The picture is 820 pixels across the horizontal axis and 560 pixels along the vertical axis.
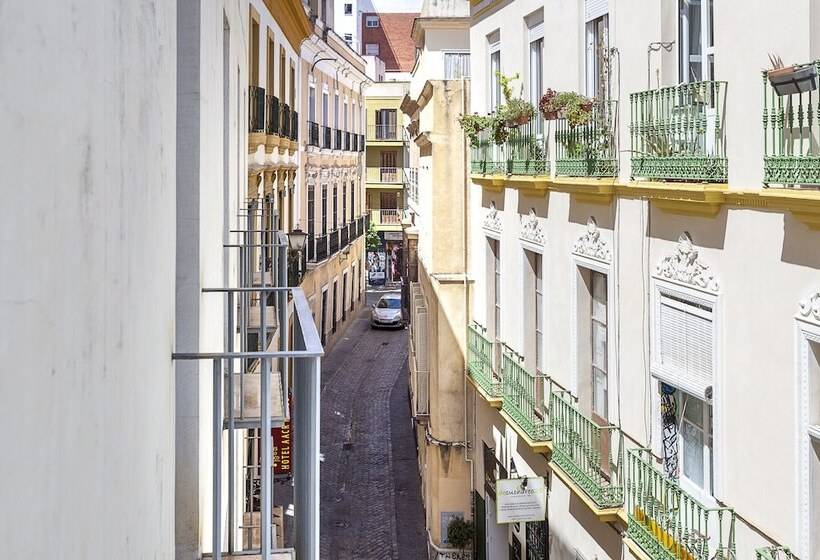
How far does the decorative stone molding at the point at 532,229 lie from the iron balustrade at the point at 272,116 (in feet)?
14.0

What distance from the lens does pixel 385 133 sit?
173 ft

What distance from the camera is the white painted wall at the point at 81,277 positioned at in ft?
6.34

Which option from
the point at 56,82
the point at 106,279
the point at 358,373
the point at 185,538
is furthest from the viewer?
the point at 358,373

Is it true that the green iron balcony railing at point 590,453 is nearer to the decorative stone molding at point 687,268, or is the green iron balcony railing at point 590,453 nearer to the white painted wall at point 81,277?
the decorative stone molding at point 687,268

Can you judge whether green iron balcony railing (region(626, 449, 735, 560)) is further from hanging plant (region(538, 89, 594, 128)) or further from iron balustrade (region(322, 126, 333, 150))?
iron balustrade (region(322, 126, 333, 150))

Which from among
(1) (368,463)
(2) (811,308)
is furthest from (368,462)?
(2) (811,308)

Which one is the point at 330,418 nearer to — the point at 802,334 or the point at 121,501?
the point at 802,334

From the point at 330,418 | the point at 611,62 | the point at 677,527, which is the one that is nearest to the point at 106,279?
the point at 677,527

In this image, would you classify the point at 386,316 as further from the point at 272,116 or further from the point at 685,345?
the point at 685,345

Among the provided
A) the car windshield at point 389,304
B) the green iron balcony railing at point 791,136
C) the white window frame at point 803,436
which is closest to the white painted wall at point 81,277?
the green iron balcony railing at point 791,136

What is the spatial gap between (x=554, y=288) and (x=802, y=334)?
5.85 m

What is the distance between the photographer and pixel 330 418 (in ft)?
88.8

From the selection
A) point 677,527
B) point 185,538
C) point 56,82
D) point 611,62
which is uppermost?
point 611,62

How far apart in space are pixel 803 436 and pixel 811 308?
2.82 feet
